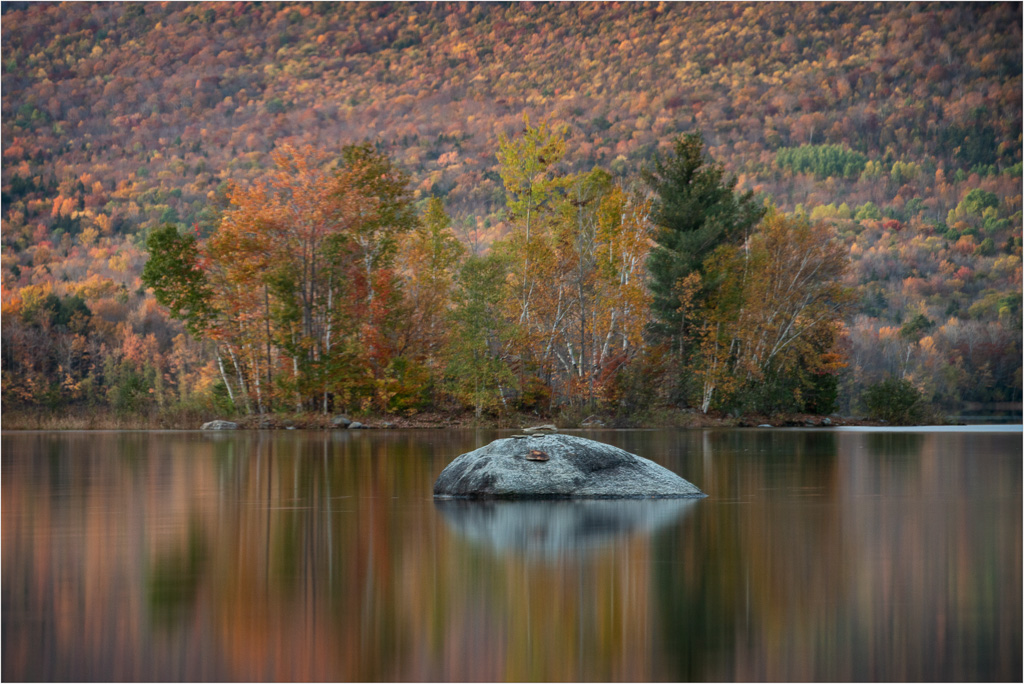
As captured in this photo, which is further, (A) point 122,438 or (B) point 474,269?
(B) point 474,269

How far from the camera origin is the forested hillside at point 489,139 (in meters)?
44.2

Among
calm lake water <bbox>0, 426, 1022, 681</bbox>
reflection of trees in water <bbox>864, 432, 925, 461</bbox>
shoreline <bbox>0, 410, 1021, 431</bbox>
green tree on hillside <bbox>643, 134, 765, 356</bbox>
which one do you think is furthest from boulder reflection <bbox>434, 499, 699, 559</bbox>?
green tree on hillside <bbox>643, 134, 765, 356</bbox>

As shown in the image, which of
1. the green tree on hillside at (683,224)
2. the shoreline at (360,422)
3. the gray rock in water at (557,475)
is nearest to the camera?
the gray rock in water at (557,475)

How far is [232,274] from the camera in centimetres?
3136

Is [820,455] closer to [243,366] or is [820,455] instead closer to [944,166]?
Answer: [243,366]

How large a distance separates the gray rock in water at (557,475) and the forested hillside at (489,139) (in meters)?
20.3

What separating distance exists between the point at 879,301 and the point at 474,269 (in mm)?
36716

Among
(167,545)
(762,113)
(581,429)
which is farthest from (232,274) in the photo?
(762,113)

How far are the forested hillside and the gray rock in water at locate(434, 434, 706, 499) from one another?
20313 mm

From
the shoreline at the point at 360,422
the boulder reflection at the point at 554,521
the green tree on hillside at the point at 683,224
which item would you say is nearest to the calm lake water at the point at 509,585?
the boulder reflection at the point at 554,521

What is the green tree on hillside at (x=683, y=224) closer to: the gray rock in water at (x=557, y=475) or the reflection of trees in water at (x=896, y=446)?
the reflection of trees in water at (x=896, y=446)

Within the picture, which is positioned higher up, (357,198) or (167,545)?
(357,198)

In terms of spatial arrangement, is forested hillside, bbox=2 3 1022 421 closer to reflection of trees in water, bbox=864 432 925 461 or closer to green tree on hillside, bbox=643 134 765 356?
green tree on hillside, bbox=643 134 765 356

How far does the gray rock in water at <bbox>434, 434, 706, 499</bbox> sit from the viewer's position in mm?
10617
